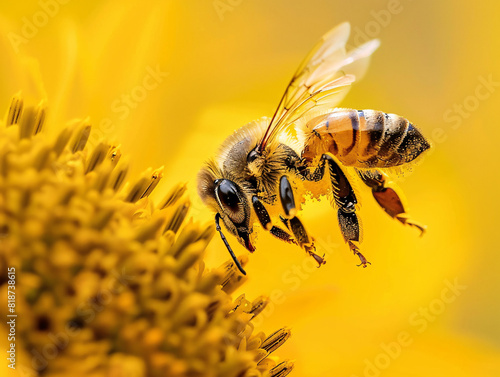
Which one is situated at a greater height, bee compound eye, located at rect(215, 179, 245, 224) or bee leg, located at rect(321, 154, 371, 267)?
bee compound eye, located at rect(215, 179, 245, 224)

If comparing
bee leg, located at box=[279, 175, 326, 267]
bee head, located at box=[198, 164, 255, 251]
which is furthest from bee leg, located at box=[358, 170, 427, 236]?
bee head, located at box=[198, 164, 255, 251]

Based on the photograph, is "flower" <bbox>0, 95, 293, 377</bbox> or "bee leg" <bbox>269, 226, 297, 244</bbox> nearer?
"flower" <bbox>0, 95, 293, 377</bbox>

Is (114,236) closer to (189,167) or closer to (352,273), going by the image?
(189,167)

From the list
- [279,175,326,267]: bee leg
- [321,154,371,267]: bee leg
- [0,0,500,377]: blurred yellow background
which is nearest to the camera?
[279,175,326,267]: bee leg

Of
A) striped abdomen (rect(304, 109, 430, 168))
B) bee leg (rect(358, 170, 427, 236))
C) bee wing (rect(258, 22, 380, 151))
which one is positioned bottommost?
bee leg (rect(358, 170, 427, 236))

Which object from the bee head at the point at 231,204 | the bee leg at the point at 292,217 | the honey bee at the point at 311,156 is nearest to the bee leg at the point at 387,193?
the honey bee at the point at 311,156

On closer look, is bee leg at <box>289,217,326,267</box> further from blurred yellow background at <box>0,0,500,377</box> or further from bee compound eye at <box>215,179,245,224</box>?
blurred yellow background at <box>0,0,500,377</box>

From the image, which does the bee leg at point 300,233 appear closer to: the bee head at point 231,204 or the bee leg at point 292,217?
the bee leg at point 292,217
